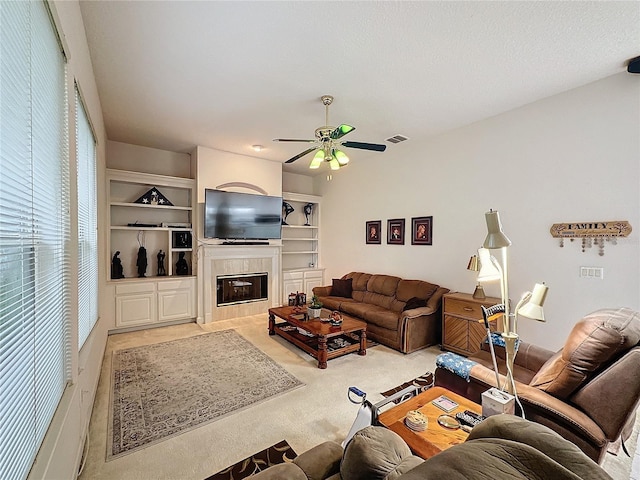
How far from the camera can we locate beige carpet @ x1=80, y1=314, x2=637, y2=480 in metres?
1.88

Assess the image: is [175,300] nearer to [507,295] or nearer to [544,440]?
[507,295]

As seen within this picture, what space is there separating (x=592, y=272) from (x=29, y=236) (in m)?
4.38

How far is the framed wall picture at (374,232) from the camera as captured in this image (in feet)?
17.5

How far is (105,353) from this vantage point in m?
3.64

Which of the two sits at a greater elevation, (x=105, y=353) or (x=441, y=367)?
(x=441, y=367)

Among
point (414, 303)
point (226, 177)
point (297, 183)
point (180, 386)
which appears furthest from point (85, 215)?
point (297, 183)

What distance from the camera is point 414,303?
4.01 metres

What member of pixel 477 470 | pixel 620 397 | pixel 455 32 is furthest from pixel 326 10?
pixel 620 397

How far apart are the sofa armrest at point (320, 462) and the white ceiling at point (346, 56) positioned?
2596 mm

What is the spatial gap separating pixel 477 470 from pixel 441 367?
6.08 feet

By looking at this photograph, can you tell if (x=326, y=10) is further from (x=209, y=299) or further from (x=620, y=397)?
(x=209, y=299)

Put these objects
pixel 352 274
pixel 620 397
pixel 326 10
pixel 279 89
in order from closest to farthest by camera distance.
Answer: pixel 620 397, pixel 326 10, pixel 279 89, pixel 352 274

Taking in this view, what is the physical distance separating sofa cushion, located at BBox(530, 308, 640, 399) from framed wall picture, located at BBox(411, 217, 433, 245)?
2.77 meters

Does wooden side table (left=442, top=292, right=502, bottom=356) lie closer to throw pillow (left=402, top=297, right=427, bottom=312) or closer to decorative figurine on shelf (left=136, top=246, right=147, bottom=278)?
throw pillow (left=402, top=297, right=427, bottom=312)
